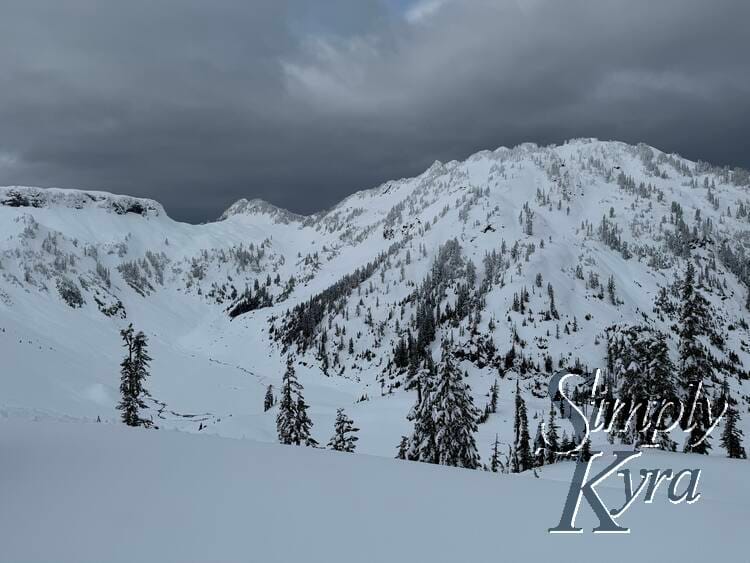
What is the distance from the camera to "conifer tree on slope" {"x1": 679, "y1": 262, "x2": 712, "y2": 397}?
30.0 m

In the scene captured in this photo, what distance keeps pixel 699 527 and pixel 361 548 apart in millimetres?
6056

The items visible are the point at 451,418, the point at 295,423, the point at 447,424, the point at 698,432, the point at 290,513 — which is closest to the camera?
the point at 290,513

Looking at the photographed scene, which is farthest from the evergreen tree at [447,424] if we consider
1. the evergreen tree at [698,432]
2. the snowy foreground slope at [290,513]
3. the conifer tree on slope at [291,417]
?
the snowy foreground slope at [290,513]

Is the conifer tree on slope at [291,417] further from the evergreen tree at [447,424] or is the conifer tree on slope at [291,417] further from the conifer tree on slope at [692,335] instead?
the conifer tree on slope at [692,335]

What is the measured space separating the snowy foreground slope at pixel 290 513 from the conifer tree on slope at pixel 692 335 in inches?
950

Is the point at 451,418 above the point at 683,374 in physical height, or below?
below

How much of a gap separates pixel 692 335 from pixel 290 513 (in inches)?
1278

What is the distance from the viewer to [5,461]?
30.4ft

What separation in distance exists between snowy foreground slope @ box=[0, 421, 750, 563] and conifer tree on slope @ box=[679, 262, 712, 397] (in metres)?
24.1

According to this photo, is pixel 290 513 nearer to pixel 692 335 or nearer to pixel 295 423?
pixel 692 335

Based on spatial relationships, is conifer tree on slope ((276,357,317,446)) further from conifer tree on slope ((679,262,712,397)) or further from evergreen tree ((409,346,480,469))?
conifer tree on slope ((679,262,712,397))

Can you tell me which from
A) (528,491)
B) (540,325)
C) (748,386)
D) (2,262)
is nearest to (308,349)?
→ (540,325)

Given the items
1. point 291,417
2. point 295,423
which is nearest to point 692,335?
point 295,423

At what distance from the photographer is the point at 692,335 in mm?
30375
